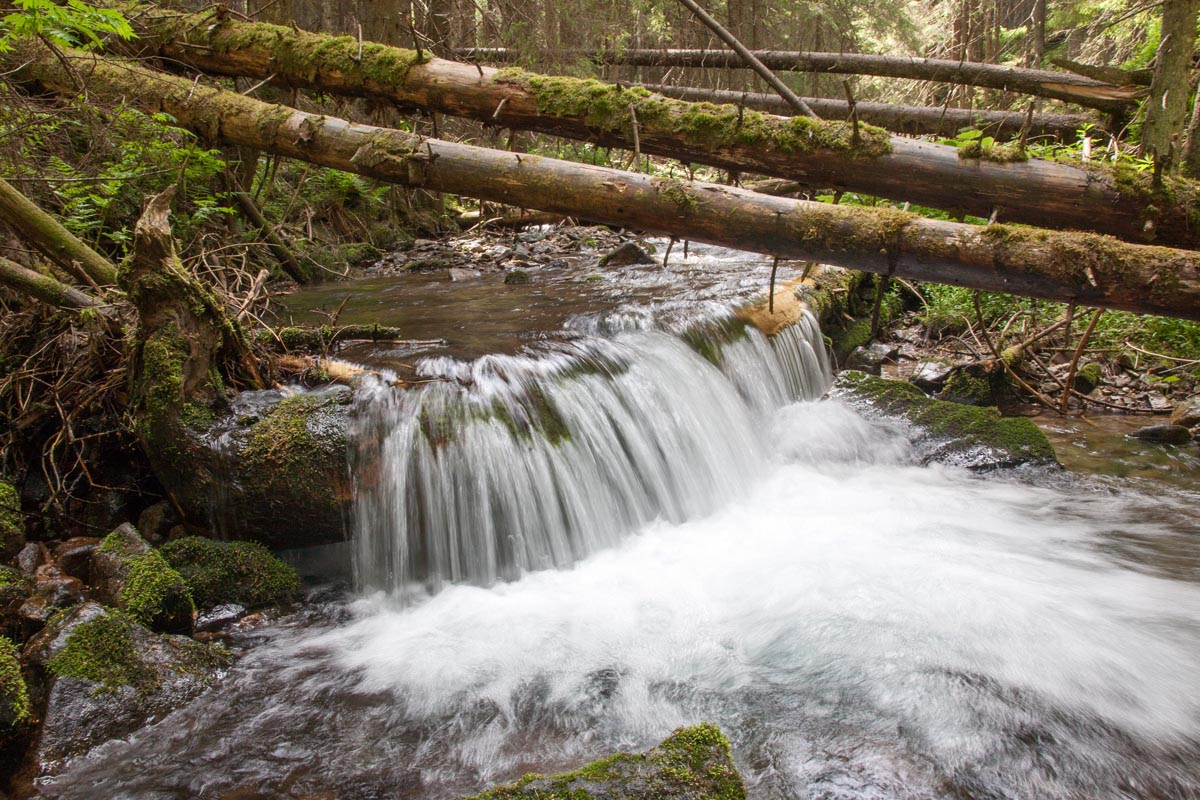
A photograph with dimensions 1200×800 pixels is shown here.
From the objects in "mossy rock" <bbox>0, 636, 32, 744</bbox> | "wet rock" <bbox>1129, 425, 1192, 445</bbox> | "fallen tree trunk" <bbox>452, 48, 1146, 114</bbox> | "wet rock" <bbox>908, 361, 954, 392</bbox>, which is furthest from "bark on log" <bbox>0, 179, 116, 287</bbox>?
"wet rock" <bbox>1129, 425, 1192, 445</bbox>

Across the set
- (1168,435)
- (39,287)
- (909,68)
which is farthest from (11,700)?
(909,68)

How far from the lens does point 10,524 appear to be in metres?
3.88

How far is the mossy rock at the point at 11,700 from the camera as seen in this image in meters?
2.71

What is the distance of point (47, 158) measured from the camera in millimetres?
5188

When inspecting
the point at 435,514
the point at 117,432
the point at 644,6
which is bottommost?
the point at 435,514

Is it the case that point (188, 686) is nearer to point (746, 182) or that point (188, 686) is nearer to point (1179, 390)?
point (1179, 390)

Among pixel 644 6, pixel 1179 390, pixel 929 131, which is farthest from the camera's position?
pixel 644 6

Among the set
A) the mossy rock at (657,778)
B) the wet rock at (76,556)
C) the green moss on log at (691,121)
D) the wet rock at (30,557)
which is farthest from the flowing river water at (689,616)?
the green moss on log at (691,121)

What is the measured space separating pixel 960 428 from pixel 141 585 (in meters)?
6.23

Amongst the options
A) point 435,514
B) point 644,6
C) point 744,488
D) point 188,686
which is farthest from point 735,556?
point 644,6

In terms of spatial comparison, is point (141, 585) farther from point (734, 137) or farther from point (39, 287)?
point (734, 137)

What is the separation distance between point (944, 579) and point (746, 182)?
1142cm

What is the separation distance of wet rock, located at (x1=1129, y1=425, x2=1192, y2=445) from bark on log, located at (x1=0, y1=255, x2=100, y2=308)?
→ 27.3 ft

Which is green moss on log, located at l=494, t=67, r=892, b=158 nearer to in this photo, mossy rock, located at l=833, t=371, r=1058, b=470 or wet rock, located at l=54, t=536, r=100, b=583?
mossy rock, located at l=833, t=371, r=1058, b=470
